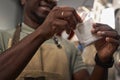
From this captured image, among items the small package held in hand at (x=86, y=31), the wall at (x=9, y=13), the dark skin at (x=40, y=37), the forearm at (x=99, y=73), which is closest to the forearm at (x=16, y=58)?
the dark skin at (x=40, y=37)

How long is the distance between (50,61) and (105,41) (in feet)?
0.89

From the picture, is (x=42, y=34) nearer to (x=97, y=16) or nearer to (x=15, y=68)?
(x=15, y=68)

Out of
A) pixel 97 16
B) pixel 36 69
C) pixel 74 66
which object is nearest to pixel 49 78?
pixel 36 69

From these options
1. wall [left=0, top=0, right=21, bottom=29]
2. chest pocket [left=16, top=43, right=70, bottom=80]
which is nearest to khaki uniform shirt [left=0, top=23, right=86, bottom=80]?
chest pocket [left=16, top=43, right=70, bottom=80]

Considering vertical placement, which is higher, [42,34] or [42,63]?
[42,34]

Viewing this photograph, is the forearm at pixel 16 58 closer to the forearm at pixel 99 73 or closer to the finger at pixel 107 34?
the finger at pixel 107 34

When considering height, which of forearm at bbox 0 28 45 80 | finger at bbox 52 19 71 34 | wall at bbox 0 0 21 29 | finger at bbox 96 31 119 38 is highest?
wall at bbox 0 0 21 29

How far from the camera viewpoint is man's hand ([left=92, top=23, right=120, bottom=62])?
106cm

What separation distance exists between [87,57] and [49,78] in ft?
1.25

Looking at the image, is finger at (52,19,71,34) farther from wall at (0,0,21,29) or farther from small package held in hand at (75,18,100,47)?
wall at (0,0,21,29)

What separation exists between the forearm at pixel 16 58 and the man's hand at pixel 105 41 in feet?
0.80

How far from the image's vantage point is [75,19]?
39.0 inches

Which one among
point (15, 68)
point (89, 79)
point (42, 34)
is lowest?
point (89, 79)

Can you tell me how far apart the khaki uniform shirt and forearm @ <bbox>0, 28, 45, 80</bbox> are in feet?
0.75
